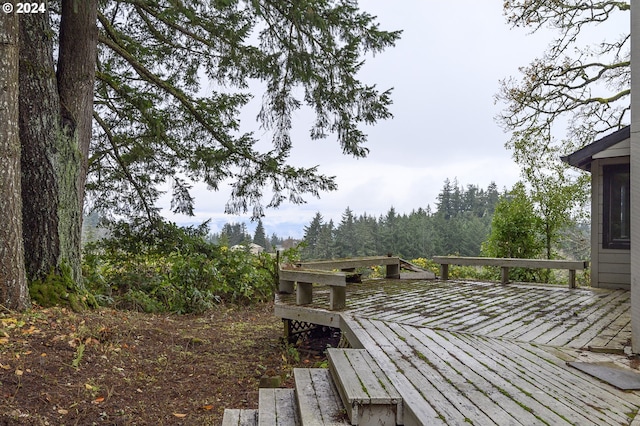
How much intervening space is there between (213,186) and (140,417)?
5493mm

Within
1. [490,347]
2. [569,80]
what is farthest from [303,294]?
[569,80]

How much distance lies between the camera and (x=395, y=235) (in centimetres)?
2131

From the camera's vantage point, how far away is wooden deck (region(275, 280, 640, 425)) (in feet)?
8.25

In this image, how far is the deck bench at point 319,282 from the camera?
5098 millimetres

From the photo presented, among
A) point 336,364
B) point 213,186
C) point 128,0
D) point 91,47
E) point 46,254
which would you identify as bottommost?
point 336,364

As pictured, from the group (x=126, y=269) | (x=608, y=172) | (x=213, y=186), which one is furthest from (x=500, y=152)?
(x=126, y=269)

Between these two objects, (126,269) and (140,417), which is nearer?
(140,417)

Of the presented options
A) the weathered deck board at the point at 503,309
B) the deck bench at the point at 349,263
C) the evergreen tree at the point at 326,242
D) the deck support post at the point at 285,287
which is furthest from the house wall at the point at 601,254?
the evergreen tree at the point at 326,242

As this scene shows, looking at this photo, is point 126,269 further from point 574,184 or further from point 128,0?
point 574,184

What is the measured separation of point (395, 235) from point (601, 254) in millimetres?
13222

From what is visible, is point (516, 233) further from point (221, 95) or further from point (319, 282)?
point (319, 282)

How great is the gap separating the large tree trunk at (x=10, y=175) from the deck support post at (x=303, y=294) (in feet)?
10.0

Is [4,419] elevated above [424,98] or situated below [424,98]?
below

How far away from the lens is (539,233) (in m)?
12.2
